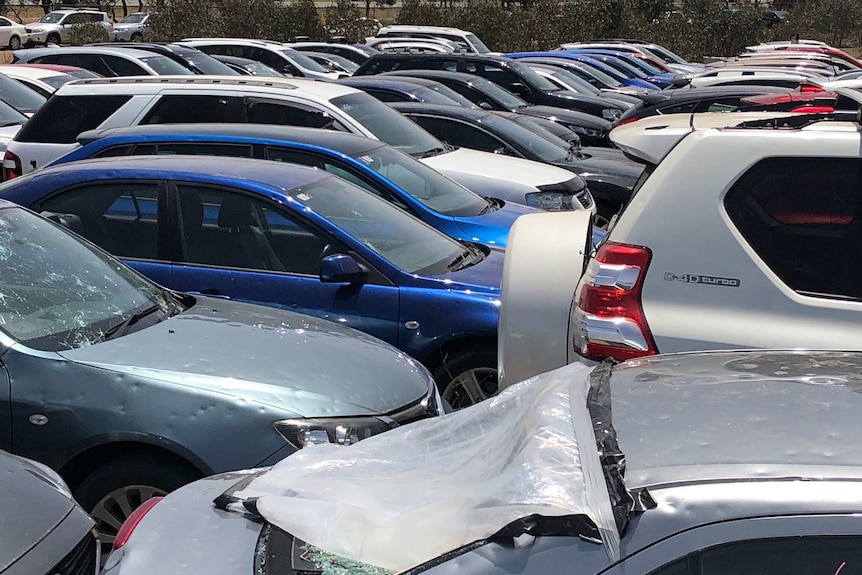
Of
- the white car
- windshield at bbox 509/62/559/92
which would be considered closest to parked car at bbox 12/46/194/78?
windshield at bbox 509/62/559/92

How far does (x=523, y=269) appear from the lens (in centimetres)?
415

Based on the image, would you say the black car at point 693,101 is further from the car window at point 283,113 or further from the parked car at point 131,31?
the parked car at point 131,31

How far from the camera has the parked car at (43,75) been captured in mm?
14531

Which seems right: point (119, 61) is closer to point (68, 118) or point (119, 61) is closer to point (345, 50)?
point (68, 118)

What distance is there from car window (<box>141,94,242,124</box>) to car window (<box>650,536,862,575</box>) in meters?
7.80

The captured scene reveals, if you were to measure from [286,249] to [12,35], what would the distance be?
36969mm

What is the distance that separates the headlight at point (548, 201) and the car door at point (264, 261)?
145 inches

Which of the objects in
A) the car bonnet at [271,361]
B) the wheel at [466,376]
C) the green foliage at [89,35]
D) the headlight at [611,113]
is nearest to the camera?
the car bonnet at [271,361]

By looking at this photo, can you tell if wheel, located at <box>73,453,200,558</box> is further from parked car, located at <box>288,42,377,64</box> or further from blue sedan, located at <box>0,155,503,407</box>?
parked car, located at <box>288,42,377,64</box>

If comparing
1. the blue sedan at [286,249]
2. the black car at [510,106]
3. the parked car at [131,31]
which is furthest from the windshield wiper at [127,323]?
the parked car at [131,31]

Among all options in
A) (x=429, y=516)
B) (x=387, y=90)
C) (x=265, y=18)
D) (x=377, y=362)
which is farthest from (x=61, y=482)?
(x=265, y=18)

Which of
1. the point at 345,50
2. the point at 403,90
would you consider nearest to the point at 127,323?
the point at 403,90

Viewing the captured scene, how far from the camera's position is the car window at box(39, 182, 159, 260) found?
231 inches

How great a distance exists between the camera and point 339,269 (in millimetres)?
5465
